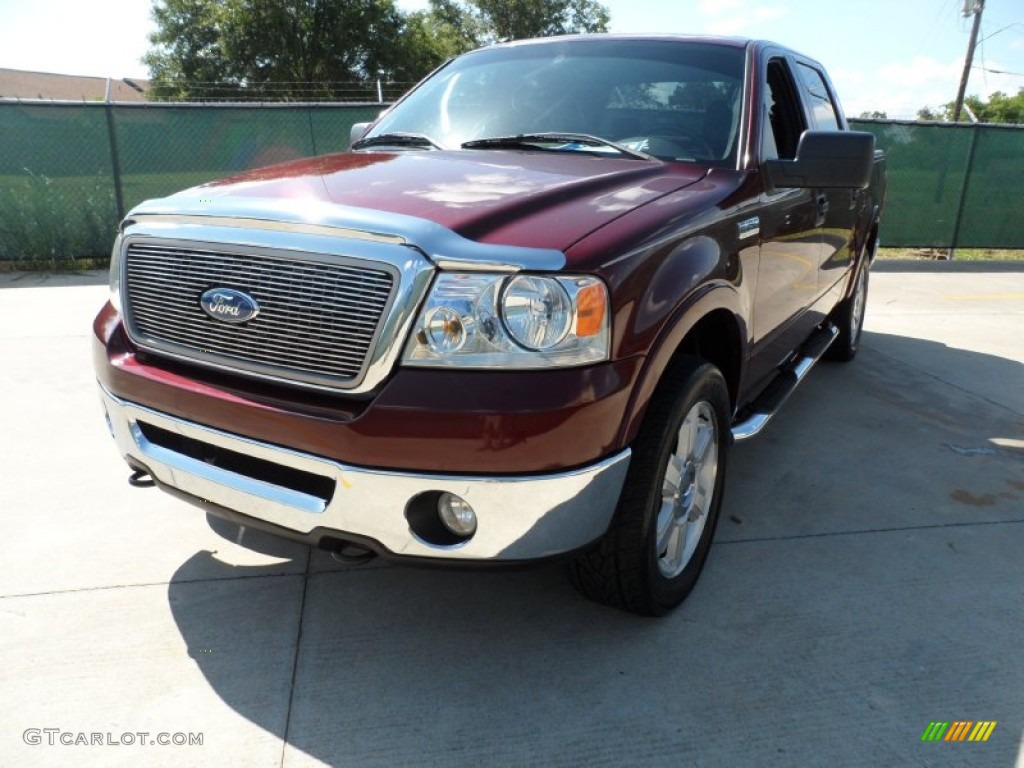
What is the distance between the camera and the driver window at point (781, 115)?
10.5ft

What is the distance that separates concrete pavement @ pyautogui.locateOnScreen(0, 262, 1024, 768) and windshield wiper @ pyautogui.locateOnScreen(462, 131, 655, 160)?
151 centimetres

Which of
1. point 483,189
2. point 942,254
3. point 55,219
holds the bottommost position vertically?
point 942,254

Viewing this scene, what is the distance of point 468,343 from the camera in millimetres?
1861

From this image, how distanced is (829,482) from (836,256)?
4.58 ft

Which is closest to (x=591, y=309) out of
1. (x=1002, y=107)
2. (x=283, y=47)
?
(x=283, y=47)

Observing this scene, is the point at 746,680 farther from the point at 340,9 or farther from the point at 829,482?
the point at 340,9

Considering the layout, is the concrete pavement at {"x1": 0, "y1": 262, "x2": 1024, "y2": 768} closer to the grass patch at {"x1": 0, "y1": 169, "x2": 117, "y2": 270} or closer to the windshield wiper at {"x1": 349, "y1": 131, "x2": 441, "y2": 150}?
the windshield wiper at {"x1": 349, "y1": 131, "x2": 441, "y2": 150}

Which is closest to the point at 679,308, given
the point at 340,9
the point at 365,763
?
the point at 365,763

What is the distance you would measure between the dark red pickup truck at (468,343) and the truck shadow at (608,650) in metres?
0.25

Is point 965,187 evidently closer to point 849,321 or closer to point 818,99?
point 849,321

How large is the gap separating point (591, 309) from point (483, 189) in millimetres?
599

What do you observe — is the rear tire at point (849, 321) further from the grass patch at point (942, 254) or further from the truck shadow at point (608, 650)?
the grass patch at point (942, 254)

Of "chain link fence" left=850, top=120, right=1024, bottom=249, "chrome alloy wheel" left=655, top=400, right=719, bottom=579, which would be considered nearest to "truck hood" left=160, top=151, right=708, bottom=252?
"chrome alloy wheel" left=655, top=400, right=719, bottom=579

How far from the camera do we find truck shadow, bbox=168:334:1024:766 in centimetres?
203
